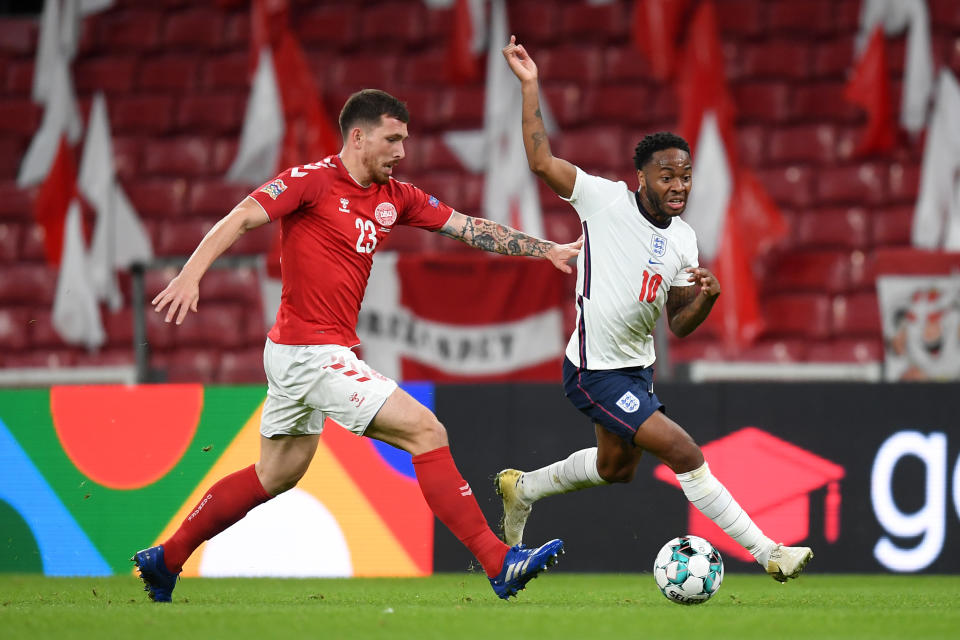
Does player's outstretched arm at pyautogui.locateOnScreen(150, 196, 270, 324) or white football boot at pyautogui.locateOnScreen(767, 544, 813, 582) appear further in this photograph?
white football boot at pyautogui.locateOnScreen(767, 544, 813, 582)

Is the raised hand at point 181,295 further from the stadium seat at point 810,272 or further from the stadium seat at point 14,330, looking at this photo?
the stadium seat at point 14,330

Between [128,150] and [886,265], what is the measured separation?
678cm

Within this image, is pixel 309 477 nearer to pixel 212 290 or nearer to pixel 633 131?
pixel 212 290

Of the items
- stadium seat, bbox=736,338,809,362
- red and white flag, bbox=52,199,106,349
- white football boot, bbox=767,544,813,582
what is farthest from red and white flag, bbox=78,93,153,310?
white football boot, bbox=767,544,813,582

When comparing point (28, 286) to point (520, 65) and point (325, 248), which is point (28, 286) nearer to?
point (325, 248)

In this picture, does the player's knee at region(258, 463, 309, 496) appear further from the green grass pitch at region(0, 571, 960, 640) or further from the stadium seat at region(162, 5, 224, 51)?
the stadium seat at region(162, 5, 224, 51)

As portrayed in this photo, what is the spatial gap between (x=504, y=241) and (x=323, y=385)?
1011 millimetres

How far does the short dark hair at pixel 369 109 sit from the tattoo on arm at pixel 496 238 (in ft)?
1.81

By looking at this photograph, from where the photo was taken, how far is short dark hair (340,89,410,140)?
518cm

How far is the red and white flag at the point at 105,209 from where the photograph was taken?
1116 cm

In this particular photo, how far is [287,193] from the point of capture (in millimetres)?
5004

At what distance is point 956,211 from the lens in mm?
9938

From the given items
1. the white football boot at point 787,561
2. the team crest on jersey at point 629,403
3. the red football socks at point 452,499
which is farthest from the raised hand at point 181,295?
the white football boot at point 787,561

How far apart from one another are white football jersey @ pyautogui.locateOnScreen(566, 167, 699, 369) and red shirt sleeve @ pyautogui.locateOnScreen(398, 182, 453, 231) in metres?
0.56
